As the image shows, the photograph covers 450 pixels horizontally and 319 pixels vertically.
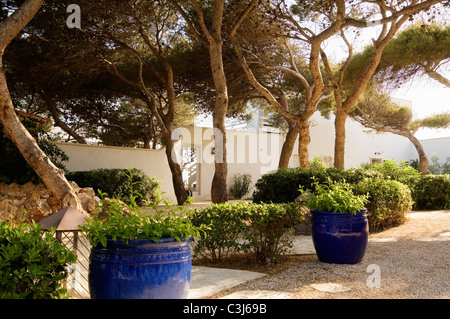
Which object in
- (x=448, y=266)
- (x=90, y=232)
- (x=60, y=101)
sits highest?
(x=60, y=101)

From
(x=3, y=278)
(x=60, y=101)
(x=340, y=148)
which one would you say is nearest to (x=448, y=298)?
(x=3, y=278)

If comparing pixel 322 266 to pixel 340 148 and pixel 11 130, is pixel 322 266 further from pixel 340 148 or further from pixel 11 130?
pixel 340 148

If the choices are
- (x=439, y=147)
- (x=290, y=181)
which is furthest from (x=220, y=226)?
(x=439, y=147)

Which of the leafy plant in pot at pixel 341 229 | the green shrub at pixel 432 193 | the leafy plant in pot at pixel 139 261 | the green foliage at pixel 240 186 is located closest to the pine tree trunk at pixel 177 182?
the green foliage at pixel 240 186

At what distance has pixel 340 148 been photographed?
36.4 ft

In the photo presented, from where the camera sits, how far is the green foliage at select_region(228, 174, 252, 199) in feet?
57.9

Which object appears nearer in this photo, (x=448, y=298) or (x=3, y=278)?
(x=3, y=278)

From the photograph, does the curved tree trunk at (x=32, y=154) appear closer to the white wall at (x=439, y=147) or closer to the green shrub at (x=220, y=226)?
the green shrub at (x=220, y=226)

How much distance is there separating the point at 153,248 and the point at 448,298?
9.43ft

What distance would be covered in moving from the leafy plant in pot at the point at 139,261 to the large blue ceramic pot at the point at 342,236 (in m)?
2.79

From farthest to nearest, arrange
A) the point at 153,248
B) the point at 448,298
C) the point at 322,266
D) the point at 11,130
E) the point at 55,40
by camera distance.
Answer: the point at 55,40, the point at 11,130, the point at 322,266, the point at 448,298, the point at 153,248

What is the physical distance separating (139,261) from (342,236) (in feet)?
10.5

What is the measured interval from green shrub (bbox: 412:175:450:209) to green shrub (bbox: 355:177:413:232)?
3467 millimetres

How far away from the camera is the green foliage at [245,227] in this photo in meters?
5.30
